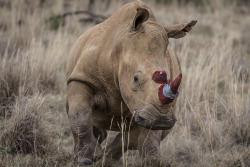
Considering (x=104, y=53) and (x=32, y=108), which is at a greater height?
(x=104, y=53)

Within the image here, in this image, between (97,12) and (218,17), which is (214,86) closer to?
(97,12)

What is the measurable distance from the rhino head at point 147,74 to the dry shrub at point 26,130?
1.31m

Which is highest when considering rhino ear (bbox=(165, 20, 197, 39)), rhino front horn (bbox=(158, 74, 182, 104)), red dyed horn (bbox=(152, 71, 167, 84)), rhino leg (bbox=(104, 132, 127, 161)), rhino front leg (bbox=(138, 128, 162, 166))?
rhino ear (bbox=(165, 20, 197, 39))

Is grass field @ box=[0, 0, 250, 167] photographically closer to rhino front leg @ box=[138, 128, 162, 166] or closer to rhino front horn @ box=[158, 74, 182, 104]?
rhino front leg @ box=[138, 128, 162, 166]

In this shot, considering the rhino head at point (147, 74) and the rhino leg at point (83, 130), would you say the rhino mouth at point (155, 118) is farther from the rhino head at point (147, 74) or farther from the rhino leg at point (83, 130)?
the rhino leg at point (83, 130)

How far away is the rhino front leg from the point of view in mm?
4039

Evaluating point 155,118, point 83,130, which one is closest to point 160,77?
point 155,118

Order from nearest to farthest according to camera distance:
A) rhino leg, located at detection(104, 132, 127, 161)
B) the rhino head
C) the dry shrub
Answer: the rhino head < the dry shrub < rhino leg, located at detection(104, 132, 127, 161)

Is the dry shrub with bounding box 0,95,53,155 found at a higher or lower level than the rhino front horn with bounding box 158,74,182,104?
lower

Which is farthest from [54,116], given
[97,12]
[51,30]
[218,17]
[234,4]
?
[234,4]

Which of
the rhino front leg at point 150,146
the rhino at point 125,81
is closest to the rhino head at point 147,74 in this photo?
the rhino at point 125,81

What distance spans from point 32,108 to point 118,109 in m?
1.08

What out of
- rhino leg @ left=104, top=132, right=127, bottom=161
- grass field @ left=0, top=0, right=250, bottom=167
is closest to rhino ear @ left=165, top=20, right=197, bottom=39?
grass field @ left=0, top=0, right=250, bottom=167

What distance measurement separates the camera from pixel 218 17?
13.6m
